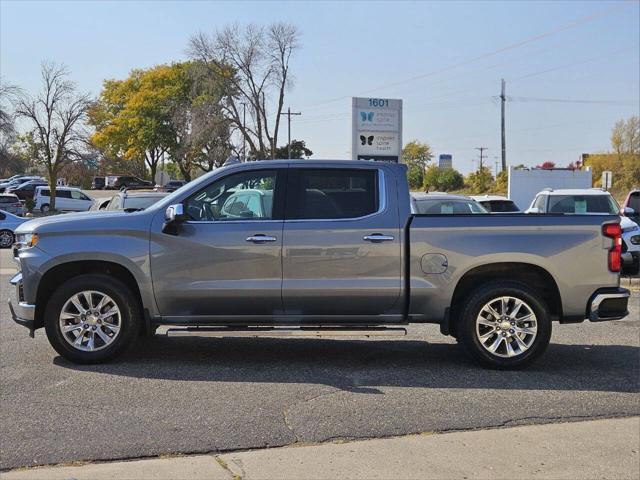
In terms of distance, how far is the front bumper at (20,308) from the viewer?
6223mm

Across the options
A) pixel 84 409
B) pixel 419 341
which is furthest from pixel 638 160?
pixel 84 409

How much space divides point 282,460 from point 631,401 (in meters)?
3.03

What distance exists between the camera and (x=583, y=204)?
50.1 feet

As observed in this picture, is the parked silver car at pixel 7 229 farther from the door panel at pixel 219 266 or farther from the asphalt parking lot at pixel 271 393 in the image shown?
the door panel at pixel 219 266

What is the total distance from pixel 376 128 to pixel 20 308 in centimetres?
1604

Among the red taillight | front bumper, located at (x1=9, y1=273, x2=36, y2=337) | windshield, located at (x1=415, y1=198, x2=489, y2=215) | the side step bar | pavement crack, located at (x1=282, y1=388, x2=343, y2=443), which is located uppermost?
windshield, located at (x1=415, y1=198, x2=489, y2=215)

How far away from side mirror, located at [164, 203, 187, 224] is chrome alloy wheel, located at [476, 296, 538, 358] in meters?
2.86

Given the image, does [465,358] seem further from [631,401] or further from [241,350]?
[241,350]

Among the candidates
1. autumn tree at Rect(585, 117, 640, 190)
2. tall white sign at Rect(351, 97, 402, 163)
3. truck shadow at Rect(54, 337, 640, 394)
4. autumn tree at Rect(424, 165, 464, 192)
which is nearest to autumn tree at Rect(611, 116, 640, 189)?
autumn tree at Rect(585, 117, 640, 190)

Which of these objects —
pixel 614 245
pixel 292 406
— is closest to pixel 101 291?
pixel 292 406

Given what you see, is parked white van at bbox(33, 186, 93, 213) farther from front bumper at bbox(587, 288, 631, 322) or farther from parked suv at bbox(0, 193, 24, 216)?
front bumper at bbox(587, 288, 631, 322)

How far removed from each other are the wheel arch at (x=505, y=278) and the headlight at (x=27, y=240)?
387 centimetres

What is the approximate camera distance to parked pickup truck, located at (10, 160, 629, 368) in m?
6.16

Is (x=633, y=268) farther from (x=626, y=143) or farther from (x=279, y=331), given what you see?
(x=626, y=143)
